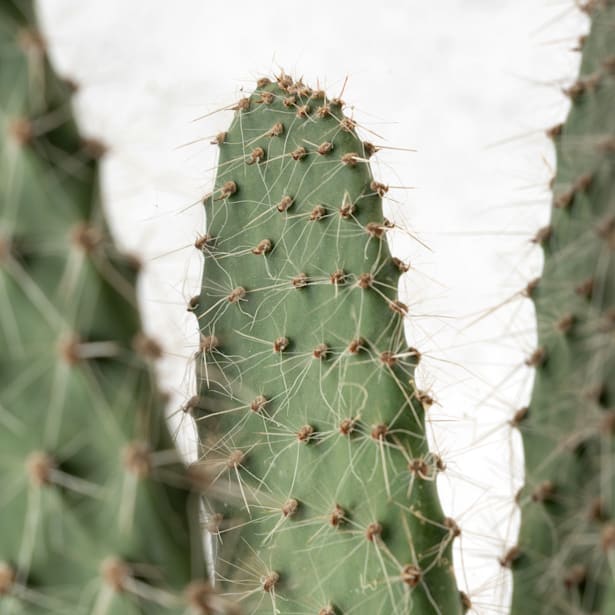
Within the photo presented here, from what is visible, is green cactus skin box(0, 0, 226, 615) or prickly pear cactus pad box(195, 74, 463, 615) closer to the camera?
green cactus skin box(0, 0, 226, 615)

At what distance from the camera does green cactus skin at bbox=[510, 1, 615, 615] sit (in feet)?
1.93

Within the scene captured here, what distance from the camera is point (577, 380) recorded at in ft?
2.05

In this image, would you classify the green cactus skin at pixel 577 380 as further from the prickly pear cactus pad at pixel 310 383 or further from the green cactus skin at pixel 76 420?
the green cactus skin at pixel 76 420

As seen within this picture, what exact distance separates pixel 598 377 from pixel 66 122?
331mm

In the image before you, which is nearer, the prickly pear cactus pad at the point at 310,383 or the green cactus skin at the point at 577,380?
the green cactus skin at the point at 577,380

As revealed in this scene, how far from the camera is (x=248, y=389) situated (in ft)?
3.10

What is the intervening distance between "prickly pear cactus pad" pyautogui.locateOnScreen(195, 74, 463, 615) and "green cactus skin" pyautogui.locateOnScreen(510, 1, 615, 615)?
127 mm

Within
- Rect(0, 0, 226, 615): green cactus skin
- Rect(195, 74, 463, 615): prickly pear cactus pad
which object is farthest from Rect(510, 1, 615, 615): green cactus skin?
Rect(0, 0, 226, 615): green cactus skin

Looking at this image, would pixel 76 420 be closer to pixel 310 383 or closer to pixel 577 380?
pixel 577 380

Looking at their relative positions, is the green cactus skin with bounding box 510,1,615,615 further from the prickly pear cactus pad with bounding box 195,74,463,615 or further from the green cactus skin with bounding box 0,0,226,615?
the green cactus skin with bounding box 0,0,226,615

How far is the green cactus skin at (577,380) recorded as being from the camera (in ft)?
1.93

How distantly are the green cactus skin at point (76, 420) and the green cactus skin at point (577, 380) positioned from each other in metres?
0.24

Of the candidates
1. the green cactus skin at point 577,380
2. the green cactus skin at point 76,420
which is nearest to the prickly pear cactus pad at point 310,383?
the green cactus skin at point 577,380

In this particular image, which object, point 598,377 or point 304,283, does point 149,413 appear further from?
point 304,283
